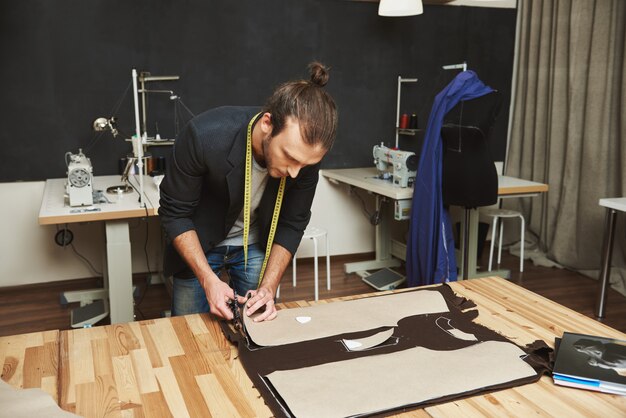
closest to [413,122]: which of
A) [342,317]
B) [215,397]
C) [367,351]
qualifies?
[342,317]

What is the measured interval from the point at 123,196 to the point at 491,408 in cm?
248

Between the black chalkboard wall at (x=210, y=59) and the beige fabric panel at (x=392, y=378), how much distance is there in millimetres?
3085

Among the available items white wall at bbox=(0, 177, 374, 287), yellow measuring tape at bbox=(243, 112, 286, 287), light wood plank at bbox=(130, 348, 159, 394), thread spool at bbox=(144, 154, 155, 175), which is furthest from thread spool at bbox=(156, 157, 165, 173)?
light wood plank at bbox=(130, 348, 159, 394)

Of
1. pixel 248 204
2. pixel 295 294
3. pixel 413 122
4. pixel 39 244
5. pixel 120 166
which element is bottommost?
pixel 295 294

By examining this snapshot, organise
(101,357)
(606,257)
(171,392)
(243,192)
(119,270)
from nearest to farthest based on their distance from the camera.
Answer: (171,392) → (101,357) → (243,192) → (119,270) → (606,257)

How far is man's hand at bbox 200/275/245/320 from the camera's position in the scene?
1.48 m

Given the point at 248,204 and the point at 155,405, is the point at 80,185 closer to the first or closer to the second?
the point at 248,204

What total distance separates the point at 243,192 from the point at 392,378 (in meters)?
0.77

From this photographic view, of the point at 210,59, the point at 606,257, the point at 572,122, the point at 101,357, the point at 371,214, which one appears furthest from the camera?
the point at 371,214

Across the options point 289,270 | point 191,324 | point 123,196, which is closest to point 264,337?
point 191,324

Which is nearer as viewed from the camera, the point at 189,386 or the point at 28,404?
the point at 28,404

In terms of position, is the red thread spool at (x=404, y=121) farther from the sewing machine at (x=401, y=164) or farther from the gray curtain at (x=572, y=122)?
the gray curtain at (x=572, y=122)

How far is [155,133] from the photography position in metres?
3.94

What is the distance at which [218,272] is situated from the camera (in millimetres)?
1965
